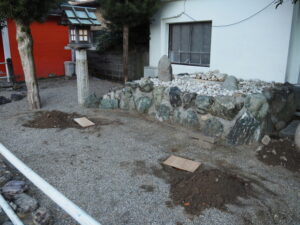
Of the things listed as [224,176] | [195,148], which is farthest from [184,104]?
[224,176]

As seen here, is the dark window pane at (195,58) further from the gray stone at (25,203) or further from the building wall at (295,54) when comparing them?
the gray stone at (25,203)

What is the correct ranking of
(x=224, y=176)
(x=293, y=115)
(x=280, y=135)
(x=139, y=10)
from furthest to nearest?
(x=139, y=10)
(x=293, y=115)
(x=280, y=135)
(x=224, y=176)

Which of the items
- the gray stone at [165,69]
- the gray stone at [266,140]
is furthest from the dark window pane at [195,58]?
the gray stone at [266,140]

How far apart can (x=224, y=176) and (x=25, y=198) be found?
219 cm

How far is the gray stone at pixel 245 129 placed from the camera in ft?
13.1

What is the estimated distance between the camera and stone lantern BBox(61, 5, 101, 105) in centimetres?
549

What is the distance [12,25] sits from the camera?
8.91 metres

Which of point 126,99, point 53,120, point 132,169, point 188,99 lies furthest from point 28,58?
point 132,169

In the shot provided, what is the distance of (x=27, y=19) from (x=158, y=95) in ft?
10.2

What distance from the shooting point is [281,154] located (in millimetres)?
3609

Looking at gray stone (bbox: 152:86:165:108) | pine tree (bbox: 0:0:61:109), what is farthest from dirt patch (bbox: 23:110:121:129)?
gray stone (bbox: 152:86:165:108)

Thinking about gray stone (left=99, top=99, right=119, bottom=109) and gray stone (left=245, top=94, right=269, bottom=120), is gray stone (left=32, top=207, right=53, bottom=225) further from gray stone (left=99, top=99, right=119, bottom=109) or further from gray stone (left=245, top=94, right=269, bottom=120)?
gray stone (left=99, top=99, right=119, bottom=109)

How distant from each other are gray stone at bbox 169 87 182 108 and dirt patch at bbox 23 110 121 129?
1185 millimetres

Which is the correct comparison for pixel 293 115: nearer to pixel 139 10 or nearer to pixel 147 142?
pixel 147 142
